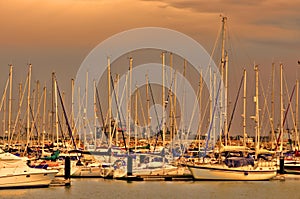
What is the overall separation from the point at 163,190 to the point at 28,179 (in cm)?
889

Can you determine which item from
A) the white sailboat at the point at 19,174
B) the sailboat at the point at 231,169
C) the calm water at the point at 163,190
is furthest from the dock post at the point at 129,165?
the white sailboat at the point at 19,174

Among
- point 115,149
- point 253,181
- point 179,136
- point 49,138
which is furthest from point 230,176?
point 49,138

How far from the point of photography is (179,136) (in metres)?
82.8

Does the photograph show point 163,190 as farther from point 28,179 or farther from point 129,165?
point 28,179

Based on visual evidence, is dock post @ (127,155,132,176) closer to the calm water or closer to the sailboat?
the calm water

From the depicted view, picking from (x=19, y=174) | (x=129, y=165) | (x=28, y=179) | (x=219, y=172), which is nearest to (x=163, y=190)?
(x=219, y=172)

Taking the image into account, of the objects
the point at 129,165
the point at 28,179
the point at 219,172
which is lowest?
the point at 28,179

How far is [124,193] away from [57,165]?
12575mm

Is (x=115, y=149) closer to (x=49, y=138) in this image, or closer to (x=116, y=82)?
(x=116, y=82)

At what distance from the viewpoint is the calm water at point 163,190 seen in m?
56.1

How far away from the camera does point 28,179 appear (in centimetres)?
5841

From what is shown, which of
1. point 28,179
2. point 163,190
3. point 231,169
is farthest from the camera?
point 231,169

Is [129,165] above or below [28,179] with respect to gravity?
above

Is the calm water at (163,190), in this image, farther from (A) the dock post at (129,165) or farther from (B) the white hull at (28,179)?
(A) the dock post at (129,165)
